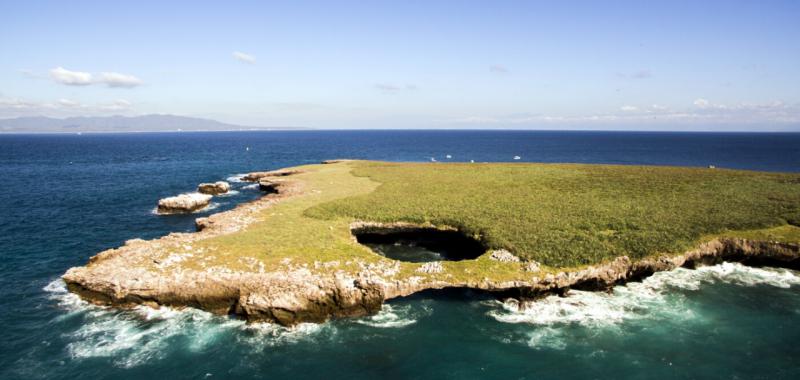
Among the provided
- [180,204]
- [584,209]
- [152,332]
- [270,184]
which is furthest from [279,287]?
[270,184]

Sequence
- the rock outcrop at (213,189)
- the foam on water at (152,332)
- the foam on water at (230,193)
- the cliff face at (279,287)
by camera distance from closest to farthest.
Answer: the foam on water at (152,332) < the cliff face at (279,287) < the foam on water at (230,193) < the rock outcrop at (213,189)

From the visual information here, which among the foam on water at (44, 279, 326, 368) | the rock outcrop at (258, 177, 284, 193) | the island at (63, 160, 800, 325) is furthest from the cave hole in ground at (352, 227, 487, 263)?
the rock outcrop at (258, 177, 284, 193)

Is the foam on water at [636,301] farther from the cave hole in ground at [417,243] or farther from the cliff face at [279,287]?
the cave hole in ground at [417,243]

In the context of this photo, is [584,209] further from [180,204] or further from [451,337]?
[180,204]

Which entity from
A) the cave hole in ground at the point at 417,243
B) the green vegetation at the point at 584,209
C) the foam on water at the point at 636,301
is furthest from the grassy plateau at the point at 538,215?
the foam on water at the point at 636,301

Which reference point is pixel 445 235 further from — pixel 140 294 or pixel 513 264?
pixel 140 294

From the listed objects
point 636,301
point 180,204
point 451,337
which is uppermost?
point 180,204
